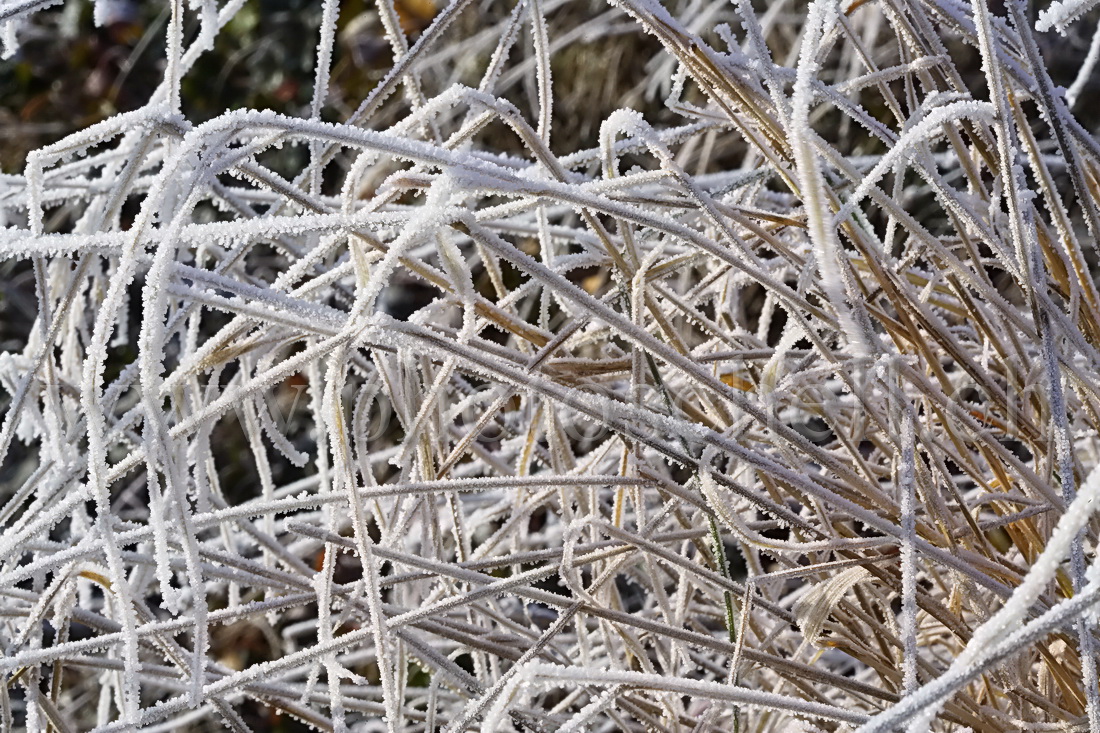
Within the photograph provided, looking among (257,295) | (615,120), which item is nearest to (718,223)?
(615,120)

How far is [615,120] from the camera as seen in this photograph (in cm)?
48

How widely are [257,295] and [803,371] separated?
24 centimetres

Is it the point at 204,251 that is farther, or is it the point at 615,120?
the point at 204,251

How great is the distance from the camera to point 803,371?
1.71 ft

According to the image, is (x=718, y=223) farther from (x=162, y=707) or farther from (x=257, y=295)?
(x=162, y=707)

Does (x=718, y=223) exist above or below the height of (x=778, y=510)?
above

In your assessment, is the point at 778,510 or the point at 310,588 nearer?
the point at 778,510

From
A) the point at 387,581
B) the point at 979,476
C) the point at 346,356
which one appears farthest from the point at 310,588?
the point at 979,476

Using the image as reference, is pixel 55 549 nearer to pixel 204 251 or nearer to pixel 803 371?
pixel 204 251

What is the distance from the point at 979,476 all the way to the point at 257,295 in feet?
1.13

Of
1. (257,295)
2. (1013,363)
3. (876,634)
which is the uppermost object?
(257,295)

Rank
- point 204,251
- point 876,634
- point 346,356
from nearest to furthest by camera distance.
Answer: point 346,356 < point 876,634 < point 204,251

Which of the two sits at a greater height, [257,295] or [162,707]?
[257,295]

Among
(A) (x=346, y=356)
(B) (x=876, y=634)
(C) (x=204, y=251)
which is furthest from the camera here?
(C) (x=204, y=251)
